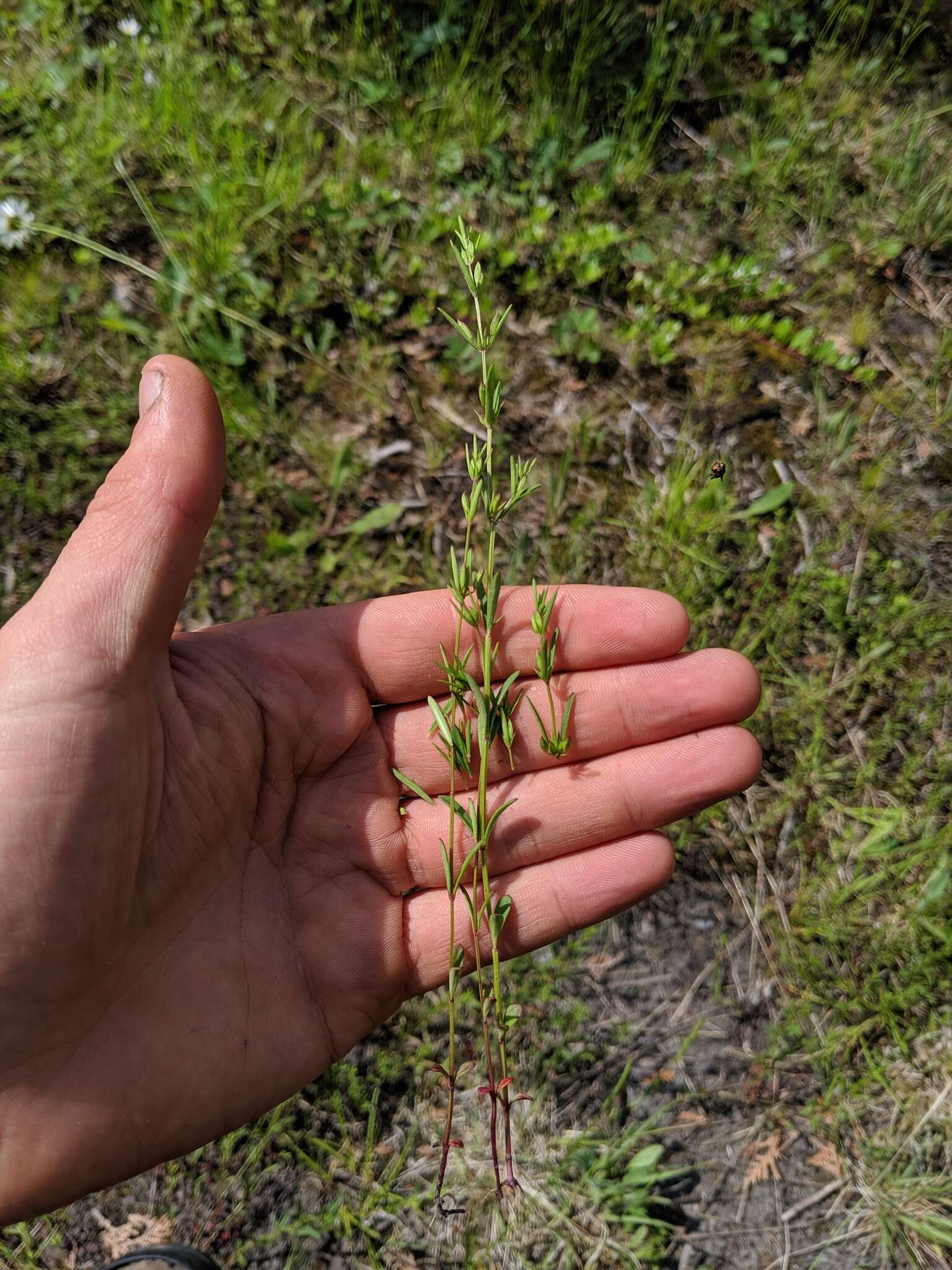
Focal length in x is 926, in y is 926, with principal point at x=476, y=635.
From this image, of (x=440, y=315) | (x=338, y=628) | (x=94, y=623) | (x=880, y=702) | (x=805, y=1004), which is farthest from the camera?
(x=440, y=315)

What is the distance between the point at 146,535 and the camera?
2.16 metres

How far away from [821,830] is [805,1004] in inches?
22.9

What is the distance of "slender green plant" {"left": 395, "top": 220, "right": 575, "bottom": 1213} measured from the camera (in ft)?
7.81

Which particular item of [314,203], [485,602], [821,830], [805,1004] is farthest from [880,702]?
[314,203]

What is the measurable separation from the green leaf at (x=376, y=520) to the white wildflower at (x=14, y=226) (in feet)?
5.97

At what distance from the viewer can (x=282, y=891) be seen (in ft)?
8.38

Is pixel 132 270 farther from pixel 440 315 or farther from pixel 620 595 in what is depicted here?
pixel 620 595

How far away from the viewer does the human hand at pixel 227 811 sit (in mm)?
2111

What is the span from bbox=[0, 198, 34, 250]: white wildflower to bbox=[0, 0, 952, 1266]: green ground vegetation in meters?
0.05

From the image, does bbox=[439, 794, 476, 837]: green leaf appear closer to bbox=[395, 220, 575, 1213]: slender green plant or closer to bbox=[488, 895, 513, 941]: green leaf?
bbox=[395, 220, 575, 1213]: slender green plant

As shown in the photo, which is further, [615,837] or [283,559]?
[283,559]

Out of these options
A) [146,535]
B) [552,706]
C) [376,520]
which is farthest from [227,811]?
[376,520]

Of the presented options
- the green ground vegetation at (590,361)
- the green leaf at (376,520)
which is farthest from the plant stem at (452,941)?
the green leaf at (376,520)

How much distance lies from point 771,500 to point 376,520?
1507 millimetres
